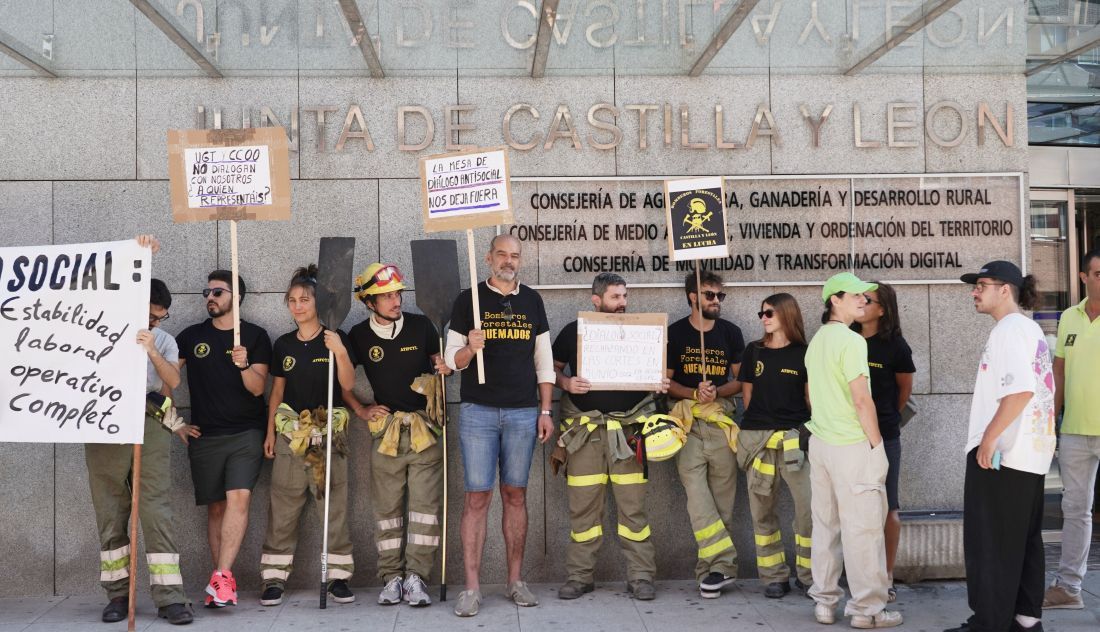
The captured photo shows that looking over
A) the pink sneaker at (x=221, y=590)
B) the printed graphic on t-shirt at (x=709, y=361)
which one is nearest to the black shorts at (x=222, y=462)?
the pink sneaker at (x=221, y=590)

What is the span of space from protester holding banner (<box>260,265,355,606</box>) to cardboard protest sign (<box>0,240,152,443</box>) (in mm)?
1105

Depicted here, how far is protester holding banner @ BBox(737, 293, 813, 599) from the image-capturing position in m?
6.33

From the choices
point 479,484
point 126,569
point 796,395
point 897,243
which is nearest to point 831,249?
point 897,243

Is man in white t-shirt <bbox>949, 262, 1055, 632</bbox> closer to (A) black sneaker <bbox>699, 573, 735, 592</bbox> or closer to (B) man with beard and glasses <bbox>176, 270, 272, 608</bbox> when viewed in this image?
(A) black sneaker <bbox>699, 573, 735, 592</bbox>

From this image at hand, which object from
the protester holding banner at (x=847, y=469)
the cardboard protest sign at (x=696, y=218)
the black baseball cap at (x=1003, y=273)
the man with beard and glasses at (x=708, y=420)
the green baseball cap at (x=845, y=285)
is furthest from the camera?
the cardboard protest sign at (x=696, y=218)

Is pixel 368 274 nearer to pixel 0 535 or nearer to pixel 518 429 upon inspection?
pixel 518 429

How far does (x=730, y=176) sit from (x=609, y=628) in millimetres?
3298

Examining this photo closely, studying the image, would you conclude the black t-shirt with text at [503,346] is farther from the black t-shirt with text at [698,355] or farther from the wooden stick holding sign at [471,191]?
the black t-shirt with text at [698,355]

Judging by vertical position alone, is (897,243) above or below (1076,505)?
above

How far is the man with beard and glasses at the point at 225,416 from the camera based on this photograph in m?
6.48

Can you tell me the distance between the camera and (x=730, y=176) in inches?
283

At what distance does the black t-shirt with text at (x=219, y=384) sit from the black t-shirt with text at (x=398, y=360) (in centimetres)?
70

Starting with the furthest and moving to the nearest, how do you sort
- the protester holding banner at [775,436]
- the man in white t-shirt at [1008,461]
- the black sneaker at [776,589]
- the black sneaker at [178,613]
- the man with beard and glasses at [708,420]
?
the man with beard and glasses at [708,420] < the black sneaker at [776,589] < the protester holding banner at [775,436] < the black sneaker at [178,613] < the man in white t-shirt at [1008,461]

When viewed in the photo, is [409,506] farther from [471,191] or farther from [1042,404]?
[1042,404]
